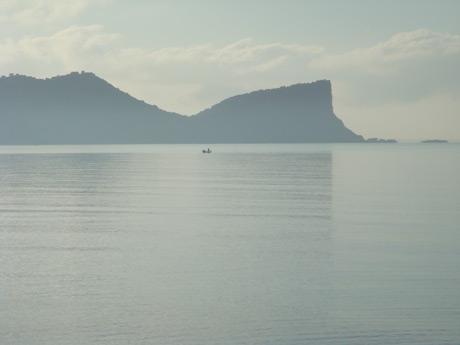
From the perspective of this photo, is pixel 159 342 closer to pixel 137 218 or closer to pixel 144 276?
pixel 144 276

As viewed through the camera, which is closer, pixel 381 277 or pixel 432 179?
pixel 381 277

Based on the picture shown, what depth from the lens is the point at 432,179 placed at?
63.8m

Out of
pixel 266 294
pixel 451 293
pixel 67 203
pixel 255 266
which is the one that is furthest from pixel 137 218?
pixel 451 293

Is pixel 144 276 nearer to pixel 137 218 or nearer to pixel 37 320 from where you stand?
pixel 37 320

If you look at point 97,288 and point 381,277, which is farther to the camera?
point 381,277

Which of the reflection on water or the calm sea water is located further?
the reflection on water

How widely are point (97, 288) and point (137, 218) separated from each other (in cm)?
1468

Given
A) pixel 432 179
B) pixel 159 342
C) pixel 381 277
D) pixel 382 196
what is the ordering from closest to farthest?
1. pixel 159 342
2. pixel 381 277
3. pixel 382 196
4. pixel 432 179

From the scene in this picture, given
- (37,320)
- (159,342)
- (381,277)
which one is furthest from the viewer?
(381,277)

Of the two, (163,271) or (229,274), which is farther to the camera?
(163,271)

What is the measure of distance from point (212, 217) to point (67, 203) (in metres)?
11.9

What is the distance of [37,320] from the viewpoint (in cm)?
1504

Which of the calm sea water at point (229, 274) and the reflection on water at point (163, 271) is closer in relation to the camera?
the calm sea water at point (229, 274)

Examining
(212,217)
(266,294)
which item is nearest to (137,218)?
(212,217)
